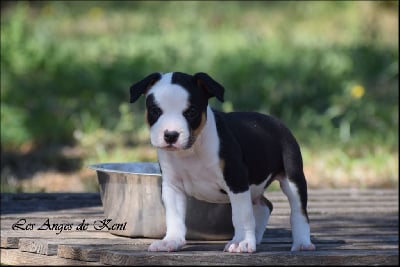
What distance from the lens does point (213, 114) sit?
451cm

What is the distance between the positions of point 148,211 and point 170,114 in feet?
2.89

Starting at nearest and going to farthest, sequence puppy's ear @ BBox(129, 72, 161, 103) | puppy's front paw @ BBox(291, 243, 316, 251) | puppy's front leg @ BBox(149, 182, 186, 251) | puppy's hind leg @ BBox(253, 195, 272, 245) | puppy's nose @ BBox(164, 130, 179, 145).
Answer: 1. puppy's nose @ BBox(164, 130, 179, 145)
2. puppy's ear @ BBox(129, 72, 161, 103)
3. puppy's front leg @ BBox(149, 182, 186, 251)
4. puppy's front paw @ BBox(291, 243, 316, 251)
5. puppy's hind leg @ BBox(253, 195, 272, 245)

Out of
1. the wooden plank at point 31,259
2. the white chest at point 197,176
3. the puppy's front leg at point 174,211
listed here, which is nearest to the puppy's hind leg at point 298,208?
the white chest at point 197,176

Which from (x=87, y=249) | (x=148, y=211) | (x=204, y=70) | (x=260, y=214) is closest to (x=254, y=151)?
(x=260, y=214)

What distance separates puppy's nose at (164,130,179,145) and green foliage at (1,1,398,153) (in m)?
3.79

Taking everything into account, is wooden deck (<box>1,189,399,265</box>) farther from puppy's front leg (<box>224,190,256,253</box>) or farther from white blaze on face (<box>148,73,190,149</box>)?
white blaze on face (<box>148,73,190,149</box>)

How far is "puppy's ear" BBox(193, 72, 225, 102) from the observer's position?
4.29 meters

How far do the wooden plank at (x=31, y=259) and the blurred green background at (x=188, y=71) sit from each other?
9.87 ft

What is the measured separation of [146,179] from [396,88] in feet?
22.4

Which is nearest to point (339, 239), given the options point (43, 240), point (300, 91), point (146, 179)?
point (146, 179)

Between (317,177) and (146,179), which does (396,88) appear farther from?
(146,179)

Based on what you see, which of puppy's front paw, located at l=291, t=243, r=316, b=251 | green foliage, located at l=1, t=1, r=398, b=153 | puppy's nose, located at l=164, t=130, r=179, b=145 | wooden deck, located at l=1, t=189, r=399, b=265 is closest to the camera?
puppy's nose, located at l=164, t=130, r=179, b=145

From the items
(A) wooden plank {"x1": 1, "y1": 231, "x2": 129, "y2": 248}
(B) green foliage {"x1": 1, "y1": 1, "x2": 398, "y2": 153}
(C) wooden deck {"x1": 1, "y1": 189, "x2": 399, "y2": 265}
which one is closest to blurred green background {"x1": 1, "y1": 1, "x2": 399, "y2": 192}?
(B) green foliage {"x1": 1, "y1": 1, "x2": 398, "y2": 153}

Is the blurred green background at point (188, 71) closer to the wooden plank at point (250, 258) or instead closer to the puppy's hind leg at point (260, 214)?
the puppy's hind leg at point (260, 214)
